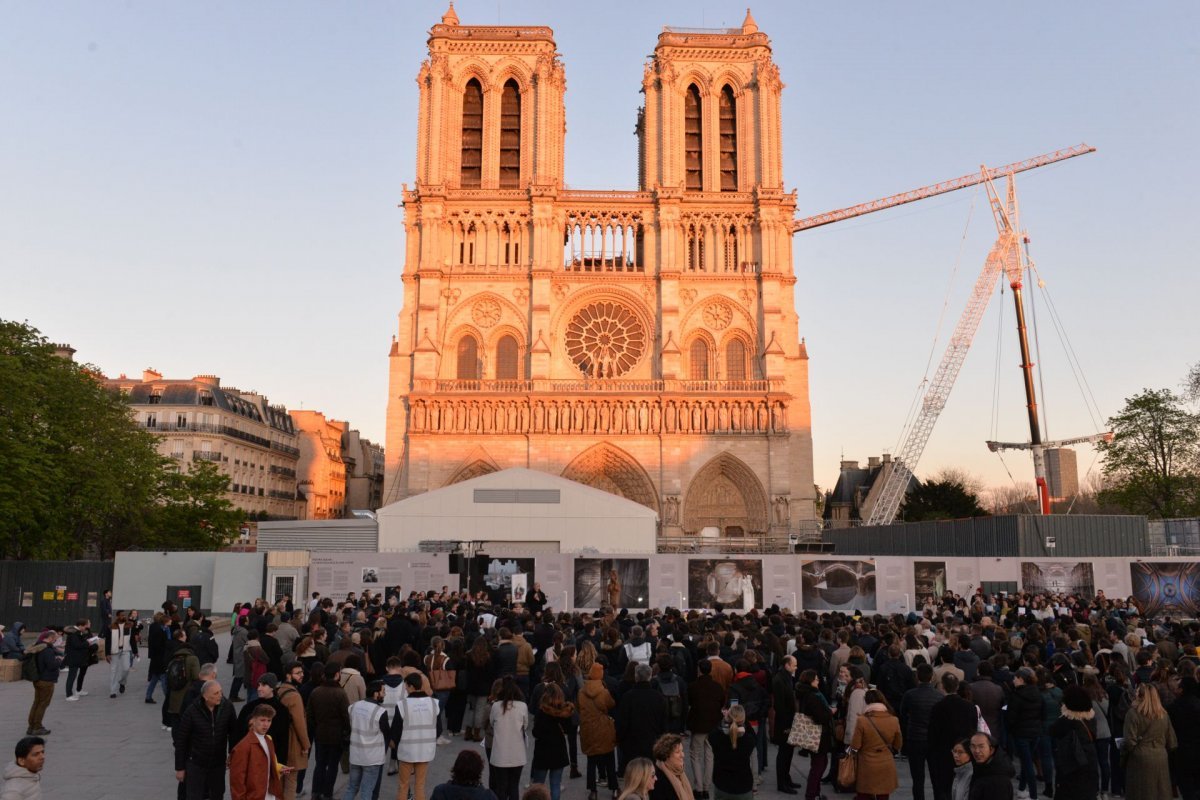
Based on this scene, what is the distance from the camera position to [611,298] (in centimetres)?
4725

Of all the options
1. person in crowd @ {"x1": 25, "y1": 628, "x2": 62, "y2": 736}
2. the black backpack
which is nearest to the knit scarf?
the black backpack

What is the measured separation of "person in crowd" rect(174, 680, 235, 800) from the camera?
752 cm

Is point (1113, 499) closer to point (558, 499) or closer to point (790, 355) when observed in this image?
point (790, 355)

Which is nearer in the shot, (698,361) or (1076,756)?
(1076,756)

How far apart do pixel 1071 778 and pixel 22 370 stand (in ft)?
90.4

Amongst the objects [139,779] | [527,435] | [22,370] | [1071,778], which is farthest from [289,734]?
[527,435]

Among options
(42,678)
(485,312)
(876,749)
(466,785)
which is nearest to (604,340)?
(485,312)

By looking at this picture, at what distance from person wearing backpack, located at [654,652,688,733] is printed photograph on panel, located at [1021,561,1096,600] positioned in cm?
1655

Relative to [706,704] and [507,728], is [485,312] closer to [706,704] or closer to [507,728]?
[706,704]

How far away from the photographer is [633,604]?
23.4 m

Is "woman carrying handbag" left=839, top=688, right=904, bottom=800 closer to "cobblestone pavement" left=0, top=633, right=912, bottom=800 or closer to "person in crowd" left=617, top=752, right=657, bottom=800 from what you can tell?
"cobblestone pavement" left=0, top=633, right=912, bottom=800

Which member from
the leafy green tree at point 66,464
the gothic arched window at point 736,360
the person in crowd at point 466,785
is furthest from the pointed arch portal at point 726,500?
the person in crowd at point 466,785

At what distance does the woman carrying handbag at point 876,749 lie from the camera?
25.4 feet

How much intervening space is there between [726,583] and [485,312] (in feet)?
85.5
